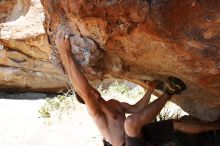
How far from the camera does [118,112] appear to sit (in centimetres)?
399

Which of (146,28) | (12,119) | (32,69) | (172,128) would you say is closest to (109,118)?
(172,128)

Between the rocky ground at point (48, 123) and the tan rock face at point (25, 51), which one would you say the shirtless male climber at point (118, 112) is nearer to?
the rocky ground at point (48, 123)

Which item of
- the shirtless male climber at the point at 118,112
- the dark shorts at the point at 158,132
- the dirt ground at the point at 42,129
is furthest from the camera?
the dirt ground at the point at 42,129

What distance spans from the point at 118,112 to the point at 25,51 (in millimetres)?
→ 4765

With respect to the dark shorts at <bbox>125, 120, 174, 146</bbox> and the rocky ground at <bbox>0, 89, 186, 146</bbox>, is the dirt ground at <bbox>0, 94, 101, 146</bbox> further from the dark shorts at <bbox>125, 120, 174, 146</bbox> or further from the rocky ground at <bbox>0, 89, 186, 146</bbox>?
the dark shorts at <bbox>125, 120, 174, 146</bbox>

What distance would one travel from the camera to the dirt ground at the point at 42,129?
5892mm

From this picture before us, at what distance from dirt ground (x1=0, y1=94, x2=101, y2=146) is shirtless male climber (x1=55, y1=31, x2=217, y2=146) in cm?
171

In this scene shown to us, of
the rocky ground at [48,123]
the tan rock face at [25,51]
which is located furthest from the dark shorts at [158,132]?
the tan rock face at [25,51]

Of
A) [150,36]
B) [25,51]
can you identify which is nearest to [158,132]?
[150,36]

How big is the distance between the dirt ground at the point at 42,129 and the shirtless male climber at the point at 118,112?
1.71 meters

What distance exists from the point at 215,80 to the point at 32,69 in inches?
230

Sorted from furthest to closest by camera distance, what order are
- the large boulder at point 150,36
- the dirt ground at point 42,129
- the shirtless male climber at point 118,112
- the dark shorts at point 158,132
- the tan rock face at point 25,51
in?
1. the tan rock face at point 25,51
2. the dirt ground at point 42,129
3. the dark shorts at point 158,132
4. the shirtless male climber at point 118,112
5. the large boulder at point 150,36

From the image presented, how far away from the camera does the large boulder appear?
287cm

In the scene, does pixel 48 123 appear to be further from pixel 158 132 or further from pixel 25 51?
pixel 158 132
